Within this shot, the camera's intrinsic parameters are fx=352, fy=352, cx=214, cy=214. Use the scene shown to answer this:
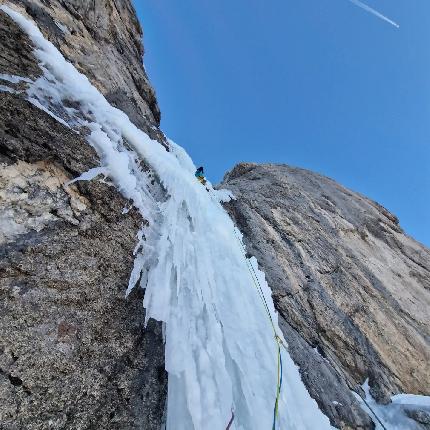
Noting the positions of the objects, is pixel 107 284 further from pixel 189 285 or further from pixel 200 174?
pixel 200 174

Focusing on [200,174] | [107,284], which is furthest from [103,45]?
[107,284]

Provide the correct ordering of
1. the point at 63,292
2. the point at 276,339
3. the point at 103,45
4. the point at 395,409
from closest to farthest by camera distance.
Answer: the point at 63,292 → the point at 276,339 → the point at 395,409 → the point at 103,45

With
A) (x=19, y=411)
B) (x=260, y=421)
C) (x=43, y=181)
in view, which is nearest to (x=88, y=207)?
(x=43, y=181)

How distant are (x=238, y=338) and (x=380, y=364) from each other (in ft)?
10.9

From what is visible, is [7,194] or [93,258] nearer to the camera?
[7,194]

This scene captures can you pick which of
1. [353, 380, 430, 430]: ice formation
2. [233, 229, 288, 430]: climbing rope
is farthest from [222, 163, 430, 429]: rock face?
[233, 229, 288, 430]: climbing rope

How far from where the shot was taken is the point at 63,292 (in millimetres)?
3170

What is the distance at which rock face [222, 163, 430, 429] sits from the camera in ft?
18.0

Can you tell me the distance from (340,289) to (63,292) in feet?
18.6

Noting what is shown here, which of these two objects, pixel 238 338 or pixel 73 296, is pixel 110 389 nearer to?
pixel 73 296

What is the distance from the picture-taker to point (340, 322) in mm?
6344

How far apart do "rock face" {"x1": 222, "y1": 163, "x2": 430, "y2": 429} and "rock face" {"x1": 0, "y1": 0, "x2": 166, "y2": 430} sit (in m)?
2.65

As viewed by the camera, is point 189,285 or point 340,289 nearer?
point 189,285

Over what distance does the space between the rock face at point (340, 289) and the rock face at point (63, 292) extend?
2654mm
